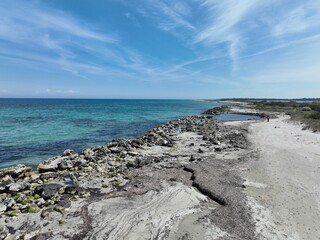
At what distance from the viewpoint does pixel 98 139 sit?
88.5 feet

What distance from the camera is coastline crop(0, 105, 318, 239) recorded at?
23.6 feet

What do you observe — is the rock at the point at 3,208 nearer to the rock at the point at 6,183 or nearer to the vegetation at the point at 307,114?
the rock at the point at 6,183

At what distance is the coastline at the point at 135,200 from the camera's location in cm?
720

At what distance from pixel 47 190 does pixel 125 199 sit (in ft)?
11.5

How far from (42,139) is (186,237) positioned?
23.2m

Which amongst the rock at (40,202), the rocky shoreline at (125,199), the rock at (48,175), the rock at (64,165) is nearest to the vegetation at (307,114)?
the rocky shoreline at (125,199)

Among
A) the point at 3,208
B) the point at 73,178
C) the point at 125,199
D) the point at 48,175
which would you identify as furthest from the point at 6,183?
the point at 125,199

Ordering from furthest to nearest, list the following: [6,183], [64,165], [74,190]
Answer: [64,165], [6,183], [74,190]

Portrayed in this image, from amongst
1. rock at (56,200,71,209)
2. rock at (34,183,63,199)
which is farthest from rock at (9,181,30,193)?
rock at (56,200,71,209)

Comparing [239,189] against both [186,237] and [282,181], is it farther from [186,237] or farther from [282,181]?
[186,237]

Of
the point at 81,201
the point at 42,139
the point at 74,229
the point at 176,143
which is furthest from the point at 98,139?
the point at 74,229

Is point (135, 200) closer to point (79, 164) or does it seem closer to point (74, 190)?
point (74, 190)

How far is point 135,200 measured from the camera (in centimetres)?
938

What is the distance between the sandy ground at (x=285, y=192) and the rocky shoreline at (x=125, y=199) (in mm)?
546
